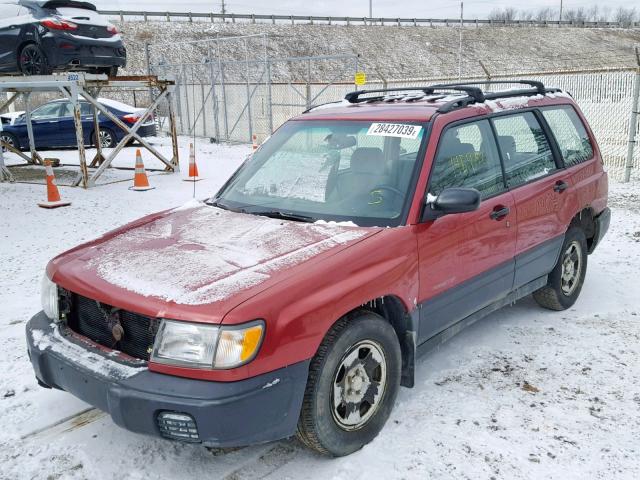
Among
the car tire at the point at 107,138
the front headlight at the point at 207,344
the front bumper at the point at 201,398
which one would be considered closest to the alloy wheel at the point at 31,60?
the car tire at the point at 107,138

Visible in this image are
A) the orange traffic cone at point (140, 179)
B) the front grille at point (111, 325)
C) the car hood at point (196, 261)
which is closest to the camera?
the car hood at point (196, 261)

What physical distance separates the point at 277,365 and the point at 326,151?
70.0 inches

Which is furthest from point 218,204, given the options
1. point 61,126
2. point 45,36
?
point 61,126

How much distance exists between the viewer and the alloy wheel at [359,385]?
2.87 meters

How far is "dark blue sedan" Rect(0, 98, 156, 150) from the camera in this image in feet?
52.0

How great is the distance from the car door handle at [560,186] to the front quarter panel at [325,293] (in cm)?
178

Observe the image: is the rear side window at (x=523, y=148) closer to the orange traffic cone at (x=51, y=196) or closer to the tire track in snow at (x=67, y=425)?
the tire track in snow at (x=67, y=425)

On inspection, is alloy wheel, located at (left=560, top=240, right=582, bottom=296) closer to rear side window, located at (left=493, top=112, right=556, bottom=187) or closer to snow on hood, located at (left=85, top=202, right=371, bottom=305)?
rear side window, located at (left=493, top=112, right=556, bottom=187)

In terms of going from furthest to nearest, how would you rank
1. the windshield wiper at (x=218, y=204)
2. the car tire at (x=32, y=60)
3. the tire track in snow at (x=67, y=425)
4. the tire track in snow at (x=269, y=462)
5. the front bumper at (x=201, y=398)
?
the car tire at (x=32, y=60), the windshield wiper at (x=218, y=204), the tire track in snow at (x=67, y=425), the tire track in snow at (x=269, y=462), the front bumper at (x=201, y=398)

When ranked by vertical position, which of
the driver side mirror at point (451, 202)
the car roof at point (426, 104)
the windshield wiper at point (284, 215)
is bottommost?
the windshield wiper at point (284, 215)

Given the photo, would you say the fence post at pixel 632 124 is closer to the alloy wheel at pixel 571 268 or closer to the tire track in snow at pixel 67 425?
the alloy wheel at pixel 571 268

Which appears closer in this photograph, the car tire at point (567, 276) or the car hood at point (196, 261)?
the car hood at point (196, 261)

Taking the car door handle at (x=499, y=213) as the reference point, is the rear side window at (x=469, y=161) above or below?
above

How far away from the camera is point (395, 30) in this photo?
214 feet
